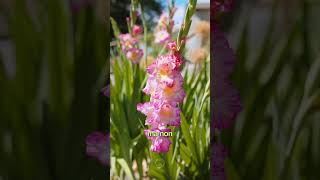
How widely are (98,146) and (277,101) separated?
1.62ft

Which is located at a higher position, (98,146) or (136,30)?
(136,30)

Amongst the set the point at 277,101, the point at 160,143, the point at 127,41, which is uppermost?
the point at 127,41

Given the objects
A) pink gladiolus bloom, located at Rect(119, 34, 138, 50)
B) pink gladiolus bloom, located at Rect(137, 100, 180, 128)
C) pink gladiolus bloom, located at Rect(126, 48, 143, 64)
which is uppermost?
pink gladiolus bloom, located at Rect(119, 34, 138, 50)

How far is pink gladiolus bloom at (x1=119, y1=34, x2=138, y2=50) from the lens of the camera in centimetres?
159

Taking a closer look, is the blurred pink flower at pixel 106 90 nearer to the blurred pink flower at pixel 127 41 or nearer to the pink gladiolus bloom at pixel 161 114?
the pink gladiolus bloom at pixel 161 114

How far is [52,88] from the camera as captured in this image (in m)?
1.19

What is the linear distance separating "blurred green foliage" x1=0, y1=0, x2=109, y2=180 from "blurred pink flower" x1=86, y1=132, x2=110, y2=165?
0.02 meters

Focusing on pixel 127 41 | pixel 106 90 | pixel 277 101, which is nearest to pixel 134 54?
pixel 127 41

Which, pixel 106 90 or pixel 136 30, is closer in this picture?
pixel 106 90

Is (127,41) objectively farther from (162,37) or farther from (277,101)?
(277,101)

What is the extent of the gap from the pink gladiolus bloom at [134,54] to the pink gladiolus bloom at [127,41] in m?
0.02

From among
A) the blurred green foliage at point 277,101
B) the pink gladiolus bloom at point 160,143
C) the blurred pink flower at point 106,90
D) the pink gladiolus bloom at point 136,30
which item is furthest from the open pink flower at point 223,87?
the pink gladiolus bloom at point 136,30

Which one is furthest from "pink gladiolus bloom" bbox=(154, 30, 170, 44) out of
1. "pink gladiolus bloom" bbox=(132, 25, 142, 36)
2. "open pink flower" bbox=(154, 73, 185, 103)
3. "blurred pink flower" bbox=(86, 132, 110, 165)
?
"blurred pink flower" bbox=(86, 132, 110, 165)

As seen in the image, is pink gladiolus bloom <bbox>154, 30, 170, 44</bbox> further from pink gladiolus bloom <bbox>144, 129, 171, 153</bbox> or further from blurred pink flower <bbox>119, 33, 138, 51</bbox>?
pink gladiolus bloom <bbox>144, 129, 171, 153</bbox>
